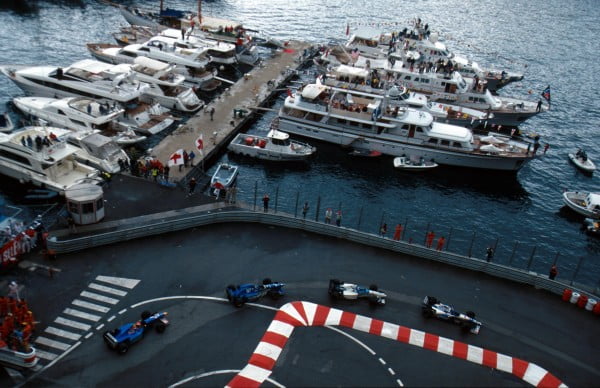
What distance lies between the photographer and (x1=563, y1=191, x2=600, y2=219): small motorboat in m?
58.9

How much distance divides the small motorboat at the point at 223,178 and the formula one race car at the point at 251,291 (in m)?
20.4

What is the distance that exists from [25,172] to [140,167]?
33.5 ft

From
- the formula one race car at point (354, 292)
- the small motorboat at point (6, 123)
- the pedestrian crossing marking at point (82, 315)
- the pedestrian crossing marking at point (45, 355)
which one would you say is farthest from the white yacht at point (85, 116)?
the formula one race car at point (354, 292)

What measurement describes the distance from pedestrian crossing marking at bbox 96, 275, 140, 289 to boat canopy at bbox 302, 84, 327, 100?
40172 mm

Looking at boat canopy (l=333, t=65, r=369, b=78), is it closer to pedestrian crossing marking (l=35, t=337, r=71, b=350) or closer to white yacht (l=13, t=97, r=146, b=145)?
white yacht (l=13, t=97, r=146, b=145)

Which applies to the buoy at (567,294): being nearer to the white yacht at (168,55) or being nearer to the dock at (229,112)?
the dock at (229,112)

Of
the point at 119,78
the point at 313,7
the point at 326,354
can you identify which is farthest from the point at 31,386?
the point at 313,7

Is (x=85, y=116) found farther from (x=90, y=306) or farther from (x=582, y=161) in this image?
(x=582, y=161)

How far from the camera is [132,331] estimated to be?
3123 cm

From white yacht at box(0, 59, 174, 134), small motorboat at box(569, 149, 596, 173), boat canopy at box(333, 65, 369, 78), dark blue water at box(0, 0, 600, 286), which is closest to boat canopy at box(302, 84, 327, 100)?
boat canopy at box(333, 65, 369, 78)

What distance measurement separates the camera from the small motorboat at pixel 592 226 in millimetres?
56719

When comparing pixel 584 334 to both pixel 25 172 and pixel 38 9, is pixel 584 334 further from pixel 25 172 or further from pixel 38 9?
pixel 38 9

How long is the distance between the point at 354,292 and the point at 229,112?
141 ft

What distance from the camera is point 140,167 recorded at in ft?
171
